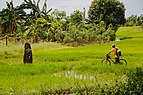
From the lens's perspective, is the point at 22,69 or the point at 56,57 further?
the point at 56,57

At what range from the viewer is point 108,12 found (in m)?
71.0

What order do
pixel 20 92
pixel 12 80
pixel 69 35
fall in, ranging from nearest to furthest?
pixel 20 92, pixel 12 80, pixel 69 35

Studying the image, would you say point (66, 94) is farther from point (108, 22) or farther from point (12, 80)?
point (108, 22)

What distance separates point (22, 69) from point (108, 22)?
172 ft

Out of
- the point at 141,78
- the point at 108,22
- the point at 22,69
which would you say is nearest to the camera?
the point at 141,78

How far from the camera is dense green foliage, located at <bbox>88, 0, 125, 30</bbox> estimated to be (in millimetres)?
69812

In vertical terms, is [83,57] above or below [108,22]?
below

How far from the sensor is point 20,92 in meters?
11.2

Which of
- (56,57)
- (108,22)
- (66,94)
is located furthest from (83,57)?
(108,22)

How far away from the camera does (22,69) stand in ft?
63.4

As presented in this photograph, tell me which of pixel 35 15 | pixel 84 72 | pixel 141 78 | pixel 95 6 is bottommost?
pixel 84 72

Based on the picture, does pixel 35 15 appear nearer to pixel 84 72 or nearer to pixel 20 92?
pixel 20 92

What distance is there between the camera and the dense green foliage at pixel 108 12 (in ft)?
229

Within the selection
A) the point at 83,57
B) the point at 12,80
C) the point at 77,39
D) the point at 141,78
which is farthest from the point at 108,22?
the point at 141,78
